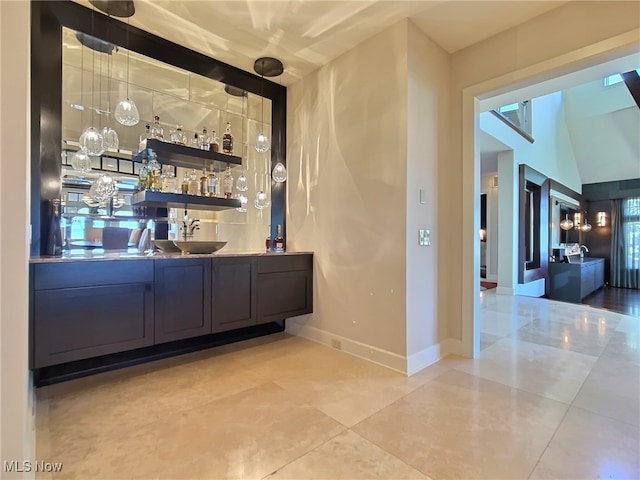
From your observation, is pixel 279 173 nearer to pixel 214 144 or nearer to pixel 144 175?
pixel 214 144

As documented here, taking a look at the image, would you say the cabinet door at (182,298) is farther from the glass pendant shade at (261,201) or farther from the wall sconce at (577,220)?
the wall sconce at (577,220)

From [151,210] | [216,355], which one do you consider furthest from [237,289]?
[151,210]

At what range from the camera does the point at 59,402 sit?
6.98 feet

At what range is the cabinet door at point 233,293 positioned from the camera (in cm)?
288

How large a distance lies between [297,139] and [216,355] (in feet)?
8.39

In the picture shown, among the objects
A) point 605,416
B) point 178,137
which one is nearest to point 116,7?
point 178,137

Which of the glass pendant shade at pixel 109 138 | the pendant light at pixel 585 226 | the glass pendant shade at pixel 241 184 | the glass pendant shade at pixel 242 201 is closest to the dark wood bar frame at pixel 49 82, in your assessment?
the glass pendant shade at pixel 109 138

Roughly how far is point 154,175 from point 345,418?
8.90 ft

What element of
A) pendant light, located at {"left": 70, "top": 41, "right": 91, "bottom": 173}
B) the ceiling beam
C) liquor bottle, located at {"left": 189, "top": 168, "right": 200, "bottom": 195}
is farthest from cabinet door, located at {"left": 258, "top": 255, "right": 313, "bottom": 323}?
the ceiling beam

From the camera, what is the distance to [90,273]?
2.22 metres

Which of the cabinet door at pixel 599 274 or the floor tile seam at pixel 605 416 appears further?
the cabinet door at pixel 599 274

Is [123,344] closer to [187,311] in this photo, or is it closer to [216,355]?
[187,311]

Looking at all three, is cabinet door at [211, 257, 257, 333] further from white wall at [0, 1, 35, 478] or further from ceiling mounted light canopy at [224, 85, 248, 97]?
ceiling mounted light canopy at [224, 85, 248, 97]

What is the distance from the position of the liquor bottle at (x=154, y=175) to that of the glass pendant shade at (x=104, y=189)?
0.98 feet
